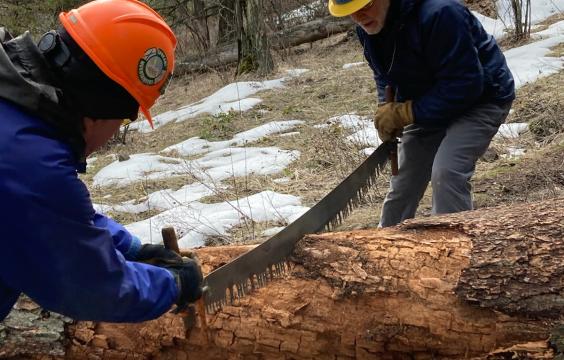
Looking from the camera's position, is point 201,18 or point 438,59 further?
point 201,18

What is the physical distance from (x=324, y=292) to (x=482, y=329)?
745 millimetres

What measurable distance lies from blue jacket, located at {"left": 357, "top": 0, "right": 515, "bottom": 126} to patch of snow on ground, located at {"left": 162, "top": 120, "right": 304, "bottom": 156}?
4760 millimetres

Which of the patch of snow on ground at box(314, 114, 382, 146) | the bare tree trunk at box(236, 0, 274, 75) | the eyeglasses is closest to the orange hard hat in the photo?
the eyeglasses

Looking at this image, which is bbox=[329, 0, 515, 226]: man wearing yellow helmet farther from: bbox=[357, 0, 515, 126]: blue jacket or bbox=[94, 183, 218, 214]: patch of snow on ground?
bbox=[94, 183, 218, 214]: patch of snow on ground

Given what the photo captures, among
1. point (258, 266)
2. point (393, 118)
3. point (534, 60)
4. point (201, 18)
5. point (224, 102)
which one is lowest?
point (224, 102)

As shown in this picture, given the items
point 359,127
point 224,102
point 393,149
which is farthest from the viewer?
point 224,102

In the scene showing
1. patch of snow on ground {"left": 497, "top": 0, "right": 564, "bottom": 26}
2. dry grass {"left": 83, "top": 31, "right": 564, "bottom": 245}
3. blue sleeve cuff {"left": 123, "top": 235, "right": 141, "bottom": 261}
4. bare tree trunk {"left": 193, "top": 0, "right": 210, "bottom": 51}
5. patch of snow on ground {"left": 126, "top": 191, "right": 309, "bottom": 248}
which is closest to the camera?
blue sleeve cuff {"left": 123, "top": 235, "right": 141, "bottom": 261}

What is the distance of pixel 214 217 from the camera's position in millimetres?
5785

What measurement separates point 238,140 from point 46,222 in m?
7.00

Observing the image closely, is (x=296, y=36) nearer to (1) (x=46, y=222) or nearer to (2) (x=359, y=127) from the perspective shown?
(2) (x=359, y=127)

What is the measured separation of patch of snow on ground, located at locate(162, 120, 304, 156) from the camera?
8.99 metres

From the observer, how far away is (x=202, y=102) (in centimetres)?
1302

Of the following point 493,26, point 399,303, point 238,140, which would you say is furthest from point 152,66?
point 493,26

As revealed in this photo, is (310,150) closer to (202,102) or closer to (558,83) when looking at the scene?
(558,83)
